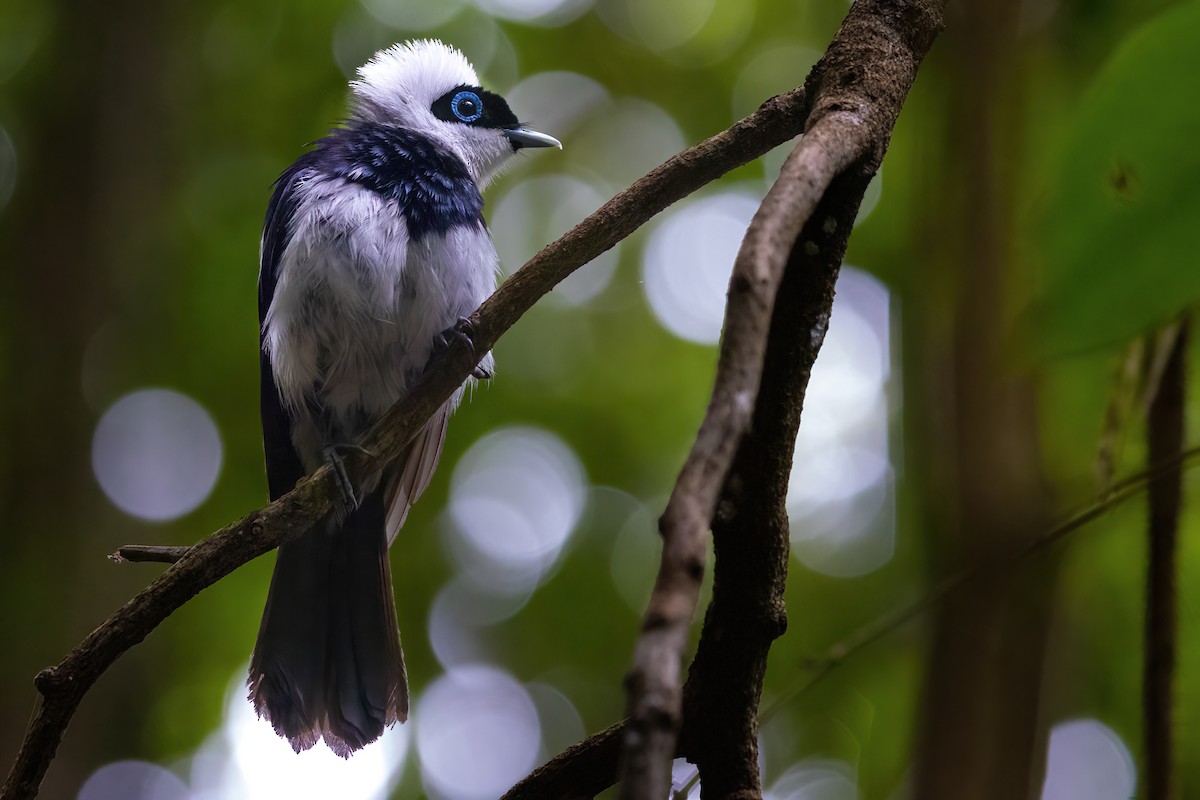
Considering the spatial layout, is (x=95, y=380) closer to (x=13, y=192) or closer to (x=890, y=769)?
(x=13, y=192)

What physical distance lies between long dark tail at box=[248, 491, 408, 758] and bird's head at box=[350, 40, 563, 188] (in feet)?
4.48

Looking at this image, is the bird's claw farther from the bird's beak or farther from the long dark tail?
the bird's beak

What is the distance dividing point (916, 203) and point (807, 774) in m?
3.00

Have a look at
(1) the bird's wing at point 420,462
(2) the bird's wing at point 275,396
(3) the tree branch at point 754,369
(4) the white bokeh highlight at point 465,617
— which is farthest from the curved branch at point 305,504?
(4) the white bokeh highlight at point 465,617

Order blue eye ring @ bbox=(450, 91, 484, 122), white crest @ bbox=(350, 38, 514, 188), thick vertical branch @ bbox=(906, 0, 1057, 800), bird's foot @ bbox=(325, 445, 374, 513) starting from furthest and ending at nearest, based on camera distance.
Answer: blue eye ring @ bbox=(450, 91, 484, 122) → white crest @ bbox=(350, 38, 514, 188) → bird's foot @ bbox=(325, 445, 374, 513) → thick vertical branch @ bbox=(906, 0, 1057, 800)

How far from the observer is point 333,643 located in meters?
3.63

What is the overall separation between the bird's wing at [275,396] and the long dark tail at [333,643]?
27 cm

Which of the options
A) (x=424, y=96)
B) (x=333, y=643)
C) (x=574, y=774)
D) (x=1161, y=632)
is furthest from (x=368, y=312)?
(x=1161, y=632)

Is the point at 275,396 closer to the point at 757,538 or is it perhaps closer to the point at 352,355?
the point at 352,355

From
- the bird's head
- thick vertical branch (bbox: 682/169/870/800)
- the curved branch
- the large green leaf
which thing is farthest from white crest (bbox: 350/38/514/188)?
the large green leaf

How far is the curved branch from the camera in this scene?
1765mm

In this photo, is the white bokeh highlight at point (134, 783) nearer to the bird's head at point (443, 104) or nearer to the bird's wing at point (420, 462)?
the bird's wing at point (420, 462)

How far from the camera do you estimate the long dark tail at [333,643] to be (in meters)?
3.40

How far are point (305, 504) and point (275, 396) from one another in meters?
1.72
